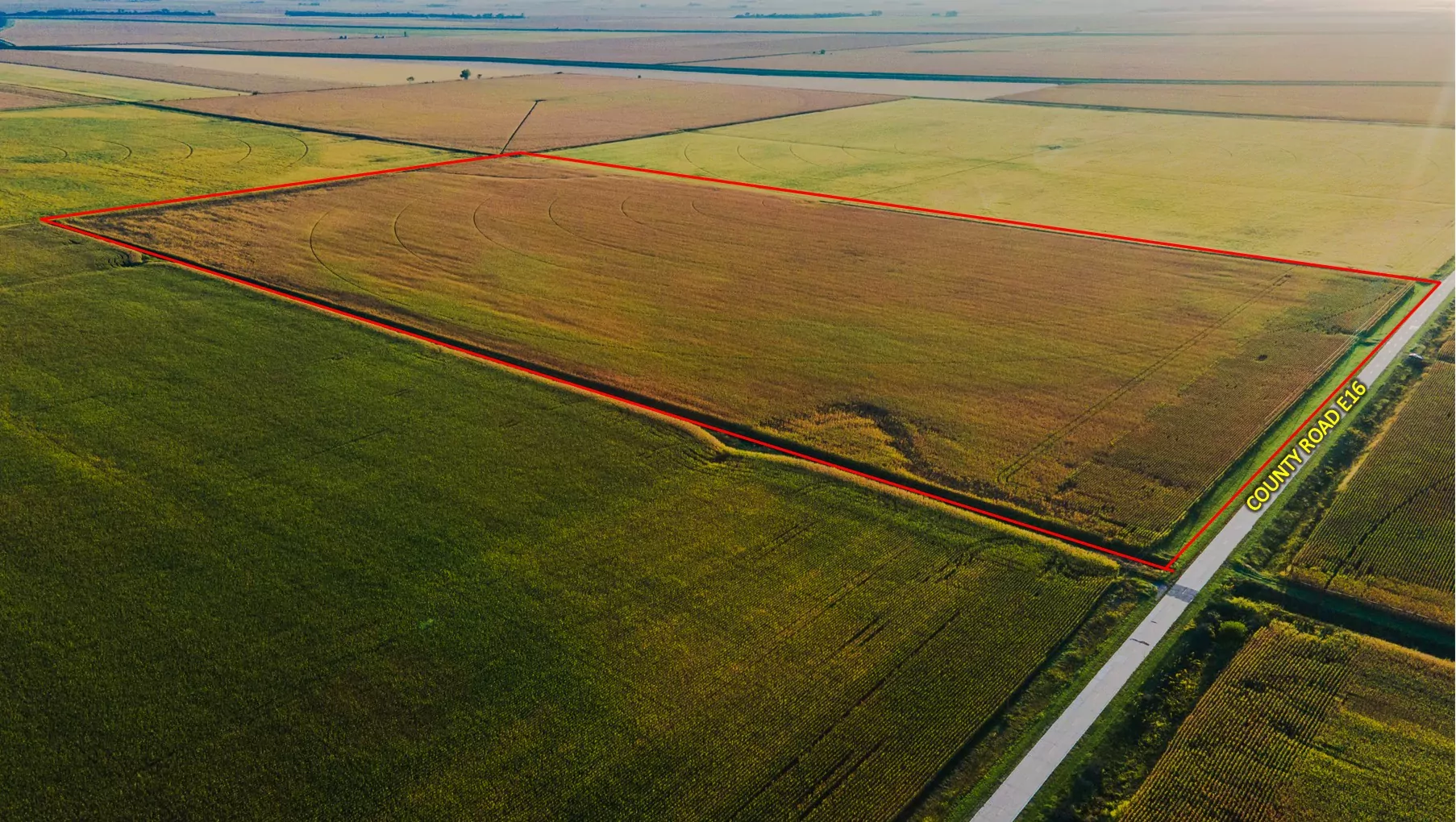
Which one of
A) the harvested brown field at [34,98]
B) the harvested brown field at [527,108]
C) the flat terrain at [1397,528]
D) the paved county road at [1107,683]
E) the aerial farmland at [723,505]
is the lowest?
the flat terrain at [1397,528]

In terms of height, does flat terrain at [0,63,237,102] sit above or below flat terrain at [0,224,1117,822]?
above

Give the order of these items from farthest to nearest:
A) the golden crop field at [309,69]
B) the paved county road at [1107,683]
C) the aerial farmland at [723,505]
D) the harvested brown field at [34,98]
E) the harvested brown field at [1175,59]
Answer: the harvested brown field at [1175,59] < the golden crop field at [309,69] < the harvested brown field at [34,98] < the aerial farmland at [723,505] < the paved county road at [1107,683]

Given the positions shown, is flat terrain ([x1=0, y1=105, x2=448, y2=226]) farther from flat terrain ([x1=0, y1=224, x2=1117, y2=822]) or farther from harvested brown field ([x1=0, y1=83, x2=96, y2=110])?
flat terrain ([x1=0, y1=224, x2=1117, y2=822])

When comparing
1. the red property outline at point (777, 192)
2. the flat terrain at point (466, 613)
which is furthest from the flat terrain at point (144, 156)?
the flat terrain at point (466, 613)

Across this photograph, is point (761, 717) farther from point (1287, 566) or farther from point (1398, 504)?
point (1398, 504)

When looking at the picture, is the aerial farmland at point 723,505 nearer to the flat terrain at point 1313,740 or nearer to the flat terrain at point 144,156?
the flat terrain at point 1313,740

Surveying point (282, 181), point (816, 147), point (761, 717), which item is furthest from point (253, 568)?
point (816, 147)

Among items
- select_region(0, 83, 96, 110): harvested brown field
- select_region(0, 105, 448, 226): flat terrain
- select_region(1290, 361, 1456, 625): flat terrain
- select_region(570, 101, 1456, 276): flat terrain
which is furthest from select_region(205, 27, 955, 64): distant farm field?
select_region(1290, 361, 1456, 625): flat terrain
